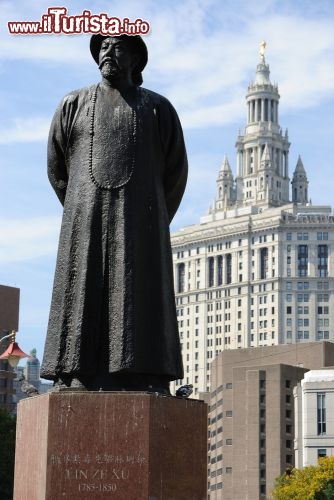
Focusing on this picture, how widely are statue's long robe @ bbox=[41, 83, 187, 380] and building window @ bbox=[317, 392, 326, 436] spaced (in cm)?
9749

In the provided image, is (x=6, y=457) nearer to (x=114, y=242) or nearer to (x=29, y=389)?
(x=29, y=389)

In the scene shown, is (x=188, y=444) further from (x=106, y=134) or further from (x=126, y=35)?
(x=126, y=35)

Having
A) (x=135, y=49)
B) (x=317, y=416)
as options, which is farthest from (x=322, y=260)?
(x=135, y=49)

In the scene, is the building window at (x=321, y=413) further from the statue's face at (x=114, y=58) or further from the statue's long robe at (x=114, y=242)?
the statue's face at (x=114, y=58)

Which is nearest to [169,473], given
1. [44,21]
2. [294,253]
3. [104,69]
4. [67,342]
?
[67,342]

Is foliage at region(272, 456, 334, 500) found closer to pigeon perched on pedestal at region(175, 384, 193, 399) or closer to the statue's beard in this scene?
pigeon perched on pedestal at region(175, 384, 193, 399)

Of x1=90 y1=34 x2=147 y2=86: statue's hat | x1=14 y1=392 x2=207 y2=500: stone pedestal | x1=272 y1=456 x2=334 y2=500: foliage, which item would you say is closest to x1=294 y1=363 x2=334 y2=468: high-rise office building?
x1=272 y1=456 x2=334 y2=500: foliage

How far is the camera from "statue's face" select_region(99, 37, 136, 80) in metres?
14.5

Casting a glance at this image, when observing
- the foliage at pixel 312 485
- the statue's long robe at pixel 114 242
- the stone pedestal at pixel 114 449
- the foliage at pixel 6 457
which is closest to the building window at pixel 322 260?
the foliage at pixel 312 485

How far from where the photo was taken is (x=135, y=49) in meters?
14.7

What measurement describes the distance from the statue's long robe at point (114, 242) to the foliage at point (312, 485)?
6679 cm

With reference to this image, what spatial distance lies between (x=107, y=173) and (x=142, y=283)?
130 centimetres

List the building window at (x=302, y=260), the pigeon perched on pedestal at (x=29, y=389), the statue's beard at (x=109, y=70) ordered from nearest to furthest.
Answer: the pigeon perched on pedestal at (x=29, y=389), the statue's beard at (x=109, y=70), the building window at (x=302, y=260)

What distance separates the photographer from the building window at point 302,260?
198 meters
